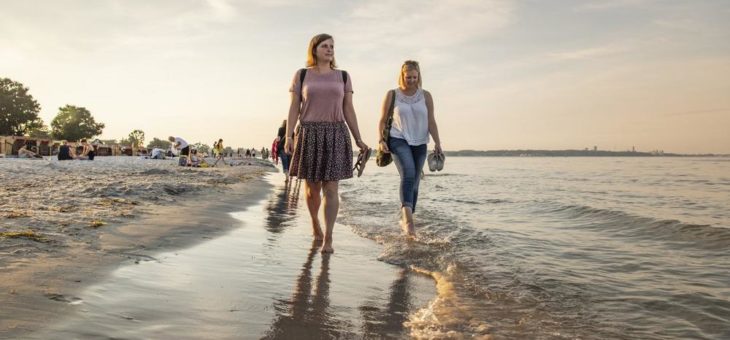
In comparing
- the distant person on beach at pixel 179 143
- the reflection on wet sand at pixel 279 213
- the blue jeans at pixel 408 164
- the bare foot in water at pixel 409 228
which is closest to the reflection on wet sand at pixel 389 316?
the bare foot in water at pixel 409 228

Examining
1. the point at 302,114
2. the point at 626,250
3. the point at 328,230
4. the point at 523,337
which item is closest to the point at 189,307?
the point at 523,337

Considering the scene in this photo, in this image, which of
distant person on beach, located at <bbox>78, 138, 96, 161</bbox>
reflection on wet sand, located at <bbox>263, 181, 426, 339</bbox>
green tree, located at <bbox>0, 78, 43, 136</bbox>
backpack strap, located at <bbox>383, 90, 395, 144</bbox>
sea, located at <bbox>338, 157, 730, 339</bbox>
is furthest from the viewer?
green tree, located at <bbox>0, 78, 43, 136</bbox>

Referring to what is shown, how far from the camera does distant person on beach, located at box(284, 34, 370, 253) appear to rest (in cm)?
458

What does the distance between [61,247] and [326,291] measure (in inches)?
82.3

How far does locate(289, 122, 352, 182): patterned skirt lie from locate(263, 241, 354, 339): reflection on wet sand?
1513mm

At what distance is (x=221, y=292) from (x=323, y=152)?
2.04m

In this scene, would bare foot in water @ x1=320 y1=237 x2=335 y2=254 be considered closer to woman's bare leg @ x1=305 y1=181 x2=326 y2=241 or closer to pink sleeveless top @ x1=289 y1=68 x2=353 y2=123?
woman's bare leg @ x1=305 y1=181 x2=326 y2=241

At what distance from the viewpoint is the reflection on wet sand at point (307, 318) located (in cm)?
227

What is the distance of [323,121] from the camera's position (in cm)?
465

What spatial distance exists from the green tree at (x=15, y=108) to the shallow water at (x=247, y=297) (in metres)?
71.7

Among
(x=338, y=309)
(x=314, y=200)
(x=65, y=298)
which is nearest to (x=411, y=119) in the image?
(x=314, y=200)

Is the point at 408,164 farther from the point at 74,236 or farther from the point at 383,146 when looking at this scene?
the point at 74,236

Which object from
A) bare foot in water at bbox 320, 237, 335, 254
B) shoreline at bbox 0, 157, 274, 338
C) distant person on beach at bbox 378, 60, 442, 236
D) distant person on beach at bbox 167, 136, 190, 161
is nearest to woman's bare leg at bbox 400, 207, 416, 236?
distant person on beach at bbox 378, 60, 442, 236

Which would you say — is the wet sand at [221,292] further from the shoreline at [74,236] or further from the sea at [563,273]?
the sea at [563,273]
